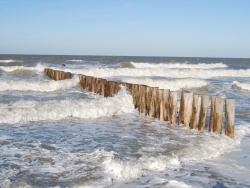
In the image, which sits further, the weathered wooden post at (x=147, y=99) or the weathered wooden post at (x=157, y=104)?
the weathered wooden post at (x=147, y=99)

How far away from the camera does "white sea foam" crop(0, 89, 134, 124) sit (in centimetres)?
997

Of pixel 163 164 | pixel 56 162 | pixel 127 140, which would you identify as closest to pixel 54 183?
pixel 56 162

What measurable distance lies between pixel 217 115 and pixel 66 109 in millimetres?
5070

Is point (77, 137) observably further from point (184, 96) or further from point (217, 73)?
point (217, 73)

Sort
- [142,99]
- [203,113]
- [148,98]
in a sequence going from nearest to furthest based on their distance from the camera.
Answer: [203,113] → [148,98] → [142,99]

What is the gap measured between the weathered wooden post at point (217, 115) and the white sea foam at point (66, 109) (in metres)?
3.92

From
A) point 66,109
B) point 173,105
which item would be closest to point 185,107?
point 173,105

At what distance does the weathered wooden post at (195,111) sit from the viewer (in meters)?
9.15

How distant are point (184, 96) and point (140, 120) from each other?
178cm

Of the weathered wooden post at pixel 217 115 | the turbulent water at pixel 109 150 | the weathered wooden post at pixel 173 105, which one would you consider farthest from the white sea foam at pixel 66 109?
the weathered wooden post at pixel 217 115

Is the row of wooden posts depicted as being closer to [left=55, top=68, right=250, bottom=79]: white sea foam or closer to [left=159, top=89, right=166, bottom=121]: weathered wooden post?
[left=159, top=89, right=166, bottom=121]: weathered wooden post

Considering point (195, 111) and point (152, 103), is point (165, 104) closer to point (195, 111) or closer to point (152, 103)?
point (152, 103)

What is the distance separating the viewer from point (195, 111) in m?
9.26

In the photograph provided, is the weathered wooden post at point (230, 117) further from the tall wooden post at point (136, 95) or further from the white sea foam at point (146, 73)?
the white sea foam at point (146, 73)
